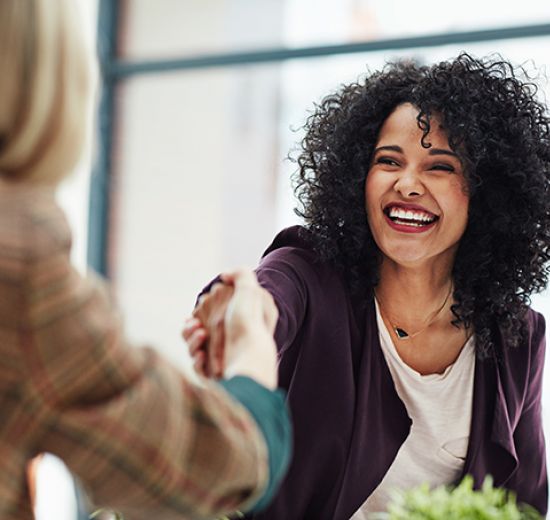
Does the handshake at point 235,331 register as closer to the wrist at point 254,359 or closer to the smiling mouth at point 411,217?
the wrist at point 254,359

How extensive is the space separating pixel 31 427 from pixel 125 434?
0.09 m

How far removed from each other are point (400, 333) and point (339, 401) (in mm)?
254

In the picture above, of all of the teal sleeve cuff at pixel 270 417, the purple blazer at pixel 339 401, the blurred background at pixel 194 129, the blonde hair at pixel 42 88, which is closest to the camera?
the blonde hair at pixel 42 88

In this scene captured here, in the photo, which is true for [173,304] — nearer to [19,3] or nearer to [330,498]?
[330,498]

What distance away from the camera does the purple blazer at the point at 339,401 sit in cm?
180

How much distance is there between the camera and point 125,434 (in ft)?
3.10

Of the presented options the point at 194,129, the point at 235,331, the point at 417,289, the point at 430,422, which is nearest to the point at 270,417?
the point at 235,331

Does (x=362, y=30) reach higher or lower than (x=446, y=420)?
higher

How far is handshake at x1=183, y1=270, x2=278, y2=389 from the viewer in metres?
1.18

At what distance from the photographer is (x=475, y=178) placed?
197 centimetres

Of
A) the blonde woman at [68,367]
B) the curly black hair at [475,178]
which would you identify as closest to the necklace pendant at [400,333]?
the curly black hair at [475,178]

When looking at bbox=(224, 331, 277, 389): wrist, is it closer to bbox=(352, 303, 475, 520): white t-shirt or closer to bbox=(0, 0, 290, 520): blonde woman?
bbox=(0, 0, 290, 520): blonde woman

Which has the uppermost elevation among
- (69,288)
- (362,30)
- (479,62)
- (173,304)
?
(362,30)

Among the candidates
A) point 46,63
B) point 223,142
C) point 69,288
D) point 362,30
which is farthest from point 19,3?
point 223,142
